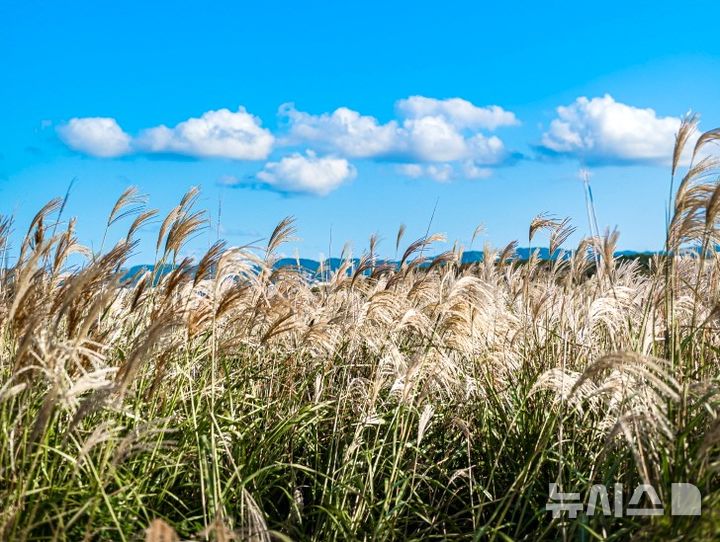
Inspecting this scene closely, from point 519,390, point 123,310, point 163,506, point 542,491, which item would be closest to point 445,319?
point 519,390

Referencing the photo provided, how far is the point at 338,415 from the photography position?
427 cm

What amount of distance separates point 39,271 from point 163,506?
1.35 m

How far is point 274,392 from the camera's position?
5.03 meters

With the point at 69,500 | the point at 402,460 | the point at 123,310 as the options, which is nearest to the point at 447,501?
the point at 402,460

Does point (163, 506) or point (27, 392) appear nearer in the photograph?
point (27, 392)

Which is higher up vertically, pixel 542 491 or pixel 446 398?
pixel 446 398

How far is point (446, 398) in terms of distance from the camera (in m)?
4.92

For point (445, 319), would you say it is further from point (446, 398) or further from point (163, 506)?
point (163, 506)

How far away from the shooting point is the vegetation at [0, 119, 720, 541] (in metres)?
2.90

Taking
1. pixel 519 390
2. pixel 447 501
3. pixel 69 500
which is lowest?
pixel 447 501

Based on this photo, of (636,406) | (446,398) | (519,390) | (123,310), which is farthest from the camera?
(123,310)

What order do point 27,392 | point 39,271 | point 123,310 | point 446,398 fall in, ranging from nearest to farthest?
1. point 27,392
2. point 39,271
3. point 446,398
4. point 123,310

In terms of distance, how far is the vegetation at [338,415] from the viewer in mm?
2900

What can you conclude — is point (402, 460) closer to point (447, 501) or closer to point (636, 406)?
point (447, 501)
